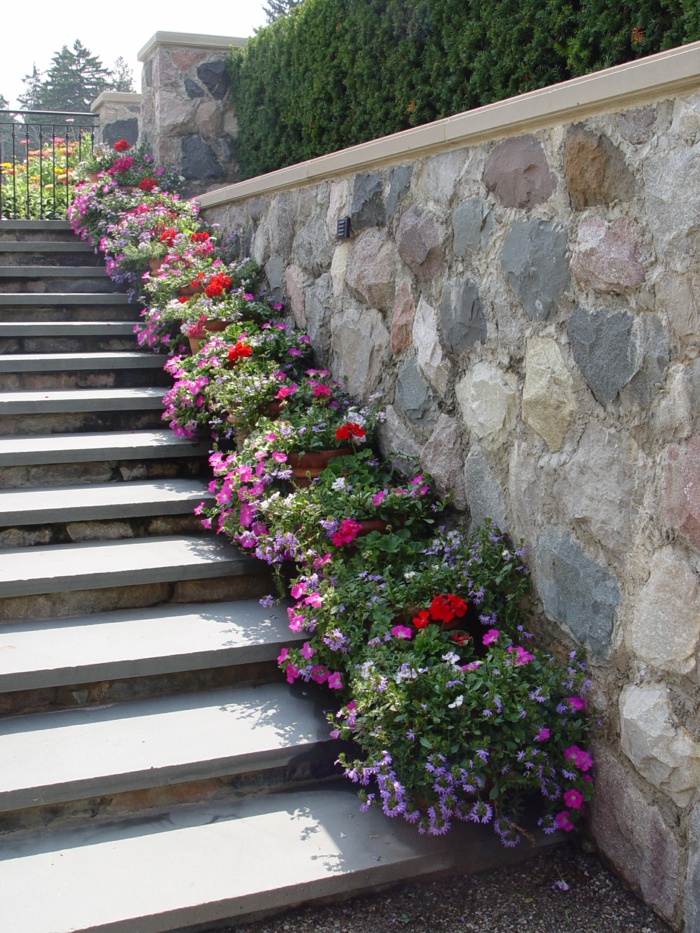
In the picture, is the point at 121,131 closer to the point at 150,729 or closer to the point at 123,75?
the point at 150,729

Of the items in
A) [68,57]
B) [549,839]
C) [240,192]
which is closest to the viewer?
[549,839]

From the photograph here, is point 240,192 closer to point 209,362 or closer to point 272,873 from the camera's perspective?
point 209,362

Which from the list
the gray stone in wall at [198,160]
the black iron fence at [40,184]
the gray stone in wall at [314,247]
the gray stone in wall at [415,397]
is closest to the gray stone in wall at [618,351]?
the gray stone in wall at [415,397]

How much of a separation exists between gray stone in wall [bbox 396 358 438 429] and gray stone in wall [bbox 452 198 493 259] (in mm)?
477

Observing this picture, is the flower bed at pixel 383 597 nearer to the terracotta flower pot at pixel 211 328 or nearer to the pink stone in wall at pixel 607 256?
the terracotta flower pot at pixel 211 328

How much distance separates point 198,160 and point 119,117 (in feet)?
6.61

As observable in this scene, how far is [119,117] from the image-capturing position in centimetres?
805

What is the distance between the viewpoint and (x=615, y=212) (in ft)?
6.46

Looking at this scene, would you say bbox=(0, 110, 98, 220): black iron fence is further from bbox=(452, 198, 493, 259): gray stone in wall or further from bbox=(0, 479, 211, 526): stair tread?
bbox=(452, 198, 493, 259): gray stone in wall

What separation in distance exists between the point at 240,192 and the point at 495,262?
2.64 metres

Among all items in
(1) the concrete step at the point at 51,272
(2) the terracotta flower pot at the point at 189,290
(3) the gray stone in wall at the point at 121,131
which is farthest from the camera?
(3) the gray stone in wall at the point at 121,131

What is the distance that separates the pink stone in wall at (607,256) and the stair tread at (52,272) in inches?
165

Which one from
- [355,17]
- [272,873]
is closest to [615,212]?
[272,873]

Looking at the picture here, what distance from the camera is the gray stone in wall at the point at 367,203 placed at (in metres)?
3.10
